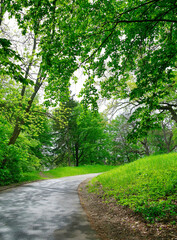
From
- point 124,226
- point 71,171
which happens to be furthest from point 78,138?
point 124,226

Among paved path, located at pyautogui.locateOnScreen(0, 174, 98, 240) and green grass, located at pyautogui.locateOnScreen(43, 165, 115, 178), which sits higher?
paved path, located at pyautogui.locateOnScreen(0, 174, 98, 240)

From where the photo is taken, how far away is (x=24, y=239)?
351cm

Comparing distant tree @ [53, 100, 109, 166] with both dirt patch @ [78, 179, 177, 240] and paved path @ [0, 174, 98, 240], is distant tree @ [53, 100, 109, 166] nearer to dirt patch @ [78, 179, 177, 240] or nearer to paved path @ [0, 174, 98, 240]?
paved path @ [0, 174, 98, 240]

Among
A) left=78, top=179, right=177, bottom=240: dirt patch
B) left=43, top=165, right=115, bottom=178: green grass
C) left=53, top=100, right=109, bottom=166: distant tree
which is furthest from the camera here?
left=53, top=100, right=109, bottom=166: distant tree

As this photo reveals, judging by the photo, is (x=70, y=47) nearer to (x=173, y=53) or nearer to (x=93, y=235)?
(x=173, y=53)

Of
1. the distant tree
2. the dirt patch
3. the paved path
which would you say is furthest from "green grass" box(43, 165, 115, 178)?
the dirt patch

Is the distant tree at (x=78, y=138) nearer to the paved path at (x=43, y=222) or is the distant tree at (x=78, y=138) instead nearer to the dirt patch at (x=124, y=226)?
the paved path at (x=43, y=222)

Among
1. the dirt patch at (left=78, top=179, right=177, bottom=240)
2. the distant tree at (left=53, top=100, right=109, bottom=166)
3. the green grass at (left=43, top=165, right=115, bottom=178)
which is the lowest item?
the green grass at (left=43, top=165, right=115, bottom=178)

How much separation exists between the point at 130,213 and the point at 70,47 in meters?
5.49

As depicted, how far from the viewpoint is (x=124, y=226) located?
4309mm

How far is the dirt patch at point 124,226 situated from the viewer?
364 centimetres

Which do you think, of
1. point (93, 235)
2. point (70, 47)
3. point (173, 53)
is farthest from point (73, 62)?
point (93, 235)

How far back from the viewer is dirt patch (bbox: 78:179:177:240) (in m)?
3.64

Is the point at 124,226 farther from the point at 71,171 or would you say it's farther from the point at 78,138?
the point at 78,138
